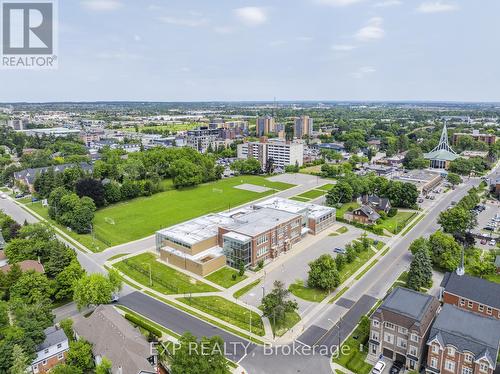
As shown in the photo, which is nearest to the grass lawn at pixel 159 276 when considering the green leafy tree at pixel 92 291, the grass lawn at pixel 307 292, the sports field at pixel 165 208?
the green leafy tree at pixel 92 291

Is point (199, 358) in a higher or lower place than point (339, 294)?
higher

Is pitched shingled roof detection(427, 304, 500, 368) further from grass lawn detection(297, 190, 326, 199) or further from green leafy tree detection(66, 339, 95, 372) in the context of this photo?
grass lawn detection(297, 190, 326, 199)

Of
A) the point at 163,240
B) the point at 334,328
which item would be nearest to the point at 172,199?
the point at 163,240

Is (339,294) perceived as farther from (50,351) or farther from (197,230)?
(50,351)

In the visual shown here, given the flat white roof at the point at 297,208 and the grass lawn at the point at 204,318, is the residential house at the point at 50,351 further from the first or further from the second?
the flat white roof at the point at 297,208

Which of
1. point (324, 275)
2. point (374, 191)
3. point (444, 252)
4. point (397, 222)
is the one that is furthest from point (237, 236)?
point (374, 191)
